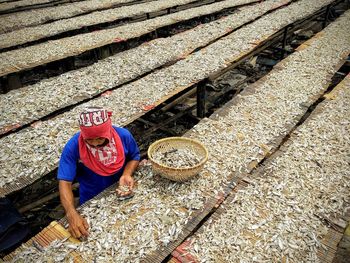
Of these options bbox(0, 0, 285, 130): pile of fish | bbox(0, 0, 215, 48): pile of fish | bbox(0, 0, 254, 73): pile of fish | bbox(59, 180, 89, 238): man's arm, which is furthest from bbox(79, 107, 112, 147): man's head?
bbox(0, 0, 215, 48): pile of fish

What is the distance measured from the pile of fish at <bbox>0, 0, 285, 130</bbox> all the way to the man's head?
2870mm

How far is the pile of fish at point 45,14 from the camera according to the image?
36.6ft

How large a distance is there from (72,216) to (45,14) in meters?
12.0

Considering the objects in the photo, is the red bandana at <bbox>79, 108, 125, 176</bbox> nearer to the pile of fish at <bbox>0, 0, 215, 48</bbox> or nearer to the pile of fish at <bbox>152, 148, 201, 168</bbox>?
the pile of fish at <bbox>152, 148, 201, 168</bbox>

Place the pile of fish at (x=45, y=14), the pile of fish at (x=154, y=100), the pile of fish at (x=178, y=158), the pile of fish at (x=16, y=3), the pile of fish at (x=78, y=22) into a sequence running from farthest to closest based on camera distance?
the pile of fish at (x=16, y=3) < the pile of fish at (x=45, y=14) < the pile of fish at (x=78, y=22) < the pile of fish at (x=154, y=100) < the pile of fish at (x=178, y=158)

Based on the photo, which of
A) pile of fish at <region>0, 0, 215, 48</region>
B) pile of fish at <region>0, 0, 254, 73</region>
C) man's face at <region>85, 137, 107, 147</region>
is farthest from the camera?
pile of fish at <region>0, 0, 215, 48</region>

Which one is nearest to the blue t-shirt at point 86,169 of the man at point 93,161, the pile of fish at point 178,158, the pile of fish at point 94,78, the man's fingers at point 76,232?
the man at point 93,161

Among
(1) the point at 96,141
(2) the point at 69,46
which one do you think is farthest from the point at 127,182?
(2) the point at 69,46

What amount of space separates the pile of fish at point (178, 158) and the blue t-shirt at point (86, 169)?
0.29 meters

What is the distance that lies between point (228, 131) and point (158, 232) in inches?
86.6

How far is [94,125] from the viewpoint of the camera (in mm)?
2762

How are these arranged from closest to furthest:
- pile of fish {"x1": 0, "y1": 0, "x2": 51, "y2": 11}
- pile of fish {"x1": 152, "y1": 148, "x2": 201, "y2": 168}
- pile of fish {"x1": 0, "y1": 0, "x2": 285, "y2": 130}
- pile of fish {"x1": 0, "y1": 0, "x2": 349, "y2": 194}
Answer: pile of fish {"x1": 152, "y1": 148, "x2": 201, "y2": 168}
pile of fish {"x1": 0, "y1": 0, "x2": 349, "y2": 194}
pile of fish {"x1": 0, "y1": 0, "x2": 285, "y2": 130}
pile of fish {"x1": 0, "y1": 0, "x2": 51, "y2": 11}

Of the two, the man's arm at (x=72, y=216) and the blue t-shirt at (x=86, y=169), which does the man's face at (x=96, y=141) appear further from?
the man's arm at (x=72, y=216)

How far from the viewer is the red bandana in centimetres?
277
